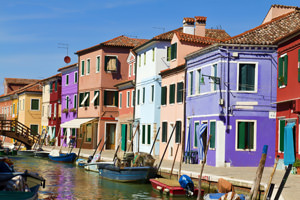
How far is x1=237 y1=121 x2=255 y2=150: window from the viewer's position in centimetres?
2792

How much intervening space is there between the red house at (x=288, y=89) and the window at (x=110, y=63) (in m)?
23.5

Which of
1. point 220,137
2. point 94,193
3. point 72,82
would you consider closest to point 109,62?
point 72,82

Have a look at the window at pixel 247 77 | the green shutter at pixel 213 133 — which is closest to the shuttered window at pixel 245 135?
the green shutter at pixel 213 133

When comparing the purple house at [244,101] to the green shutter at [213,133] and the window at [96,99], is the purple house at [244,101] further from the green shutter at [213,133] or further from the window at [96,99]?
the window at [96,99]

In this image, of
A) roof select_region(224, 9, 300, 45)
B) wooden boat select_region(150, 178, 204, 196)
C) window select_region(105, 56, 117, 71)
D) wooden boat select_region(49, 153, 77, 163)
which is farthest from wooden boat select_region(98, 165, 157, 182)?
window select_region(105, 56, 117, 71)

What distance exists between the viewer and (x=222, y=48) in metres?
28.1

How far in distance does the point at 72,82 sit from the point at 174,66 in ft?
72.7

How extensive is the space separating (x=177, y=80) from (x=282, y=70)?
925cm

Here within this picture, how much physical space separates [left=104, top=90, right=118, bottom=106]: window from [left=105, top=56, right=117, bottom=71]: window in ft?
6.64

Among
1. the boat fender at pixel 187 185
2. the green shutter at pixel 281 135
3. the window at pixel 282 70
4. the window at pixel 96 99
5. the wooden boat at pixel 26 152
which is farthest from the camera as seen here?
the window at pixel 96 99

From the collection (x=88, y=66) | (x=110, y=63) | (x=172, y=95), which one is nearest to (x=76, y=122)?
(x=88, y=66)

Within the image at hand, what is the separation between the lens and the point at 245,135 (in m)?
28.1

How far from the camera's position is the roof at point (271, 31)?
92.1ft

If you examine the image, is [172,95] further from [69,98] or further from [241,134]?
[69,98]
